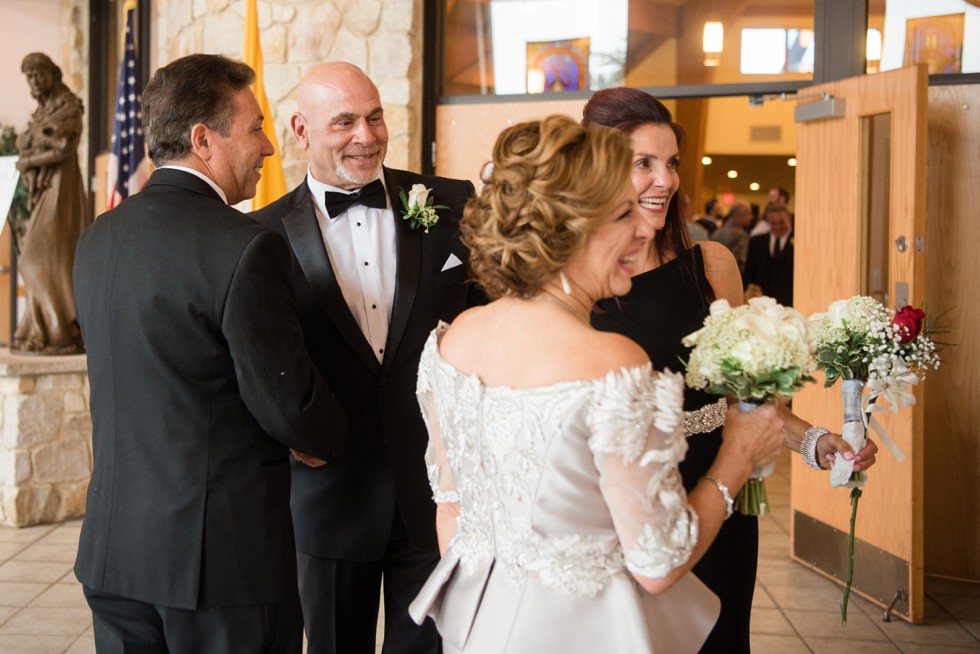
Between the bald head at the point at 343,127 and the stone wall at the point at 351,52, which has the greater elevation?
the stone wall at the point at 351,52

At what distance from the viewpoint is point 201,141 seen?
2143 millimetres

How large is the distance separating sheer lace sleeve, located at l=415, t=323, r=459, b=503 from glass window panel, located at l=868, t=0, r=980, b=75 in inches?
149

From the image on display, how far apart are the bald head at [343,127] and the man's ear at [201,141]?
532 mm

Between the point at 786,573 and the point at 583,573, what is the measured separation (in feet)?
11.8

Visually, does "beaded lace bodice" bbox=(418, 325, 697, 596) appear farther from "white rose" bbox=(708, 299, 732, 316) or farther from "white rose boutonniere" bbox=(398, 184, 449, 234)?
"white rose boutonniere" bbox=(398, 184, 449, 234)

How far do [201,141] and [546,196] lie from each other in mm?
923

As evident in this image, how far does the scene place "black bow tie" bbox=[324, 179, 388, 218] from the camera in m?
2.62

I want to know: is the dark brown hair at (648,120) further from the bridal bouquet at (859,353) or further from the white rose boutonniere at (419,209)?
the white rose boutonniere at (419,209)

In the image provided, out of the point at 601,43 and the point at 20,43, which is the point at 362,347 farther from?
the point at 20,43

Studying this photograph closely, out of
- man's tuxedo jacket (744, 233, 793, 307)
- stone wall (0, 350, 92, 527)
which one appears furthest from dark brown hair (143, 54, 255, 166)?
man's tuxedo jacket (744, 233, 793, 307)

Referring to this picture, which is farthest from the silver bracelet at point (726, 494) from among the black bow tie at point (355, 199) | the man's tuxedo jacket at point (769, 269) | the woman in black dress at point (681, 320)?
the man's tuxedo jacket at point (769, 269)

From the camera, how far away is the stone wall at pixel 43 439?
18.2 feet

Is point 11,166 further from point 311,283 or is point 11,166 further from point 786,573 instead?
point 786,573

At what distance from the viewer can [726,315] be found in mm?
1809
